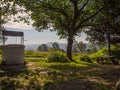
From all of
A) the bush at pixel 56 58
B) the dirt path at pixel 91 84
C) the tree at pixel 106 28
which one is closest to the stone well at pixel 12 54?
the bush at pixel 56 58

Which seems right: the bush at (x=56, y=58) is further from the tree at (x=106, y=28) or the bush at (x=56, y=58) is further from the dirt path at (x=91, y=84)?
the dirt path at (x=91, y=84)

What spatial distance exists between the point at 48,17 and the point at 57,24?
3.79 feet

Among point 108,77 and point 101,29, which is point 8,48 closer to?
point 108,77

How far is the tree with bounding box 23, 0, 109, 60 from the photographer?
24.4 m

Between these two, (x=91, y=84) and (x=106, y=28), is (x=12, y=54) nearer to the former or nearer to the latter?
(x=91, y=84)

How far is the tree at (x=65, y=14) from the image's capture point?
79.9ft

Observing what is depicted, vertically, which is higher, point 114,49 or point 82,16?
point 82,16

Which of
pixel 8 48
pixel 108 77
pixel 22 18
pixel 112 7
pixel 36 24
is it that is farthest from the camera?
pixel 36 24

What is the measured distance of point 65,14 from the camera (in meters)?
25.0

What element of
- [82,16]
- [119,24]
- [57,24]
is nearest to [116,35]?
[119,24]

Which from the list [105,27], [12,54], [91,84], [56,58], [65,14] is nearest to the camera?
[91,84]

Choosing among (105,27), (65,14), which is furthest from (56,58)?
(105,27)

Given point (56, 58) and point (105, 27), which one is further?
point (105, 27)

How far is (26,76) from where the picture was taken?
499 inches
